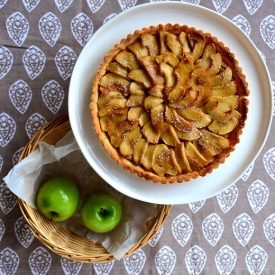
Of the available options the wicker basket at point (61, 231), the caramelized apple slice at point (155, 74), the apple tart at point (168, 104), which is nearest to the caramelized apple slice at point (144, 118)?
the apple tart at point (168, 104)

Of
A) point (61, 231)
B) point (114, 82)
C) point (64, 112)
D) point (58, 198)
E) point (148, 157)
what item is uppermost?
point (114, 82)

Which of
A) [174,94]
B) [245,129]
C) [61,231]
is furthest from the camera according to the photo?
[61,231]

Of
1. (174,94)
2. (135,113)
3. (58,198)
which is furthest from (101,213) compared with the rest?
(174,94)

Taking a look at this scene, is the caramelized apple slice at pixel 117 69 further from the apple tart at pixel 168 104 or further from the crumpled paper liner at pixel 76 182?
the crumpled paper liner at pixel 76 182

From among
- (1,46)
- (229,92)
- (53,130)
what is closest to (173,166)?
(229,92)

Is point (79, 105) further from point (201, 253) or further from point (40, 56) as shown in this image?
point (201, 253)

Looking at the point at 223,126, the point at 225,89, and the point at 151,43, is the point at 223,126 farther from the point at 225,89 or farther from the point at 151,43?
the point at 151,43

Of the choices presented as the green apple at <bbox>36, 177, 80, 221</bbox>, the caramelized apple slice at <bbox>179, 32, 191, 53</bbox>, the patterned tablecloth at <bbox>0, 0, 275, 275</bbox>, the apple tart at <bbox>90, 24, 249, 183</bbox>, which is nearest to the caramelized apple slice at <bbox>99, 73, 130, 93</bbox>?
the apple tart at <bbox>90, 24, 249, 183</bbox>
